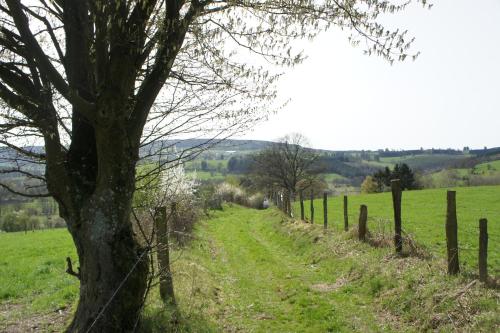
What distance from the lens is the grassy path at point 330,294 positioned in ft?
24.8

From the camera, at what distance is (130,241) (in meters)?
5.57

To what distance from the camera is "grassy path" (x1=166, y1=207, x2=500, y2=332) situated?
7566 millimetres

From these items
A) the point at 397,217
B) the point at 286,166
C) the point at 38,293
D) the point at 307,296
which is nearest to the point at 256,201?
the point at 286,166

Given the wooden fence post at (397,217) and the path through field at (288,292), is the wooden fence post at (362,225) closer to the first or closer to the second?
the path through field at (288,292)

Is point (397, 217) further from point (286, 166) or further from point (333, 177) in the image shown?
point (333, 177)

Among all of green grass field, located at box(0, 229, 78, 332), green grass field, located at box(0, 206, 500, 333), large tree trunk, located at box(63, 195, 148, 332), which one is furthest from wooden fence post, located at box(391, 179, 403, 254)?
green grass field, located at box(0, 229, 78, 332)

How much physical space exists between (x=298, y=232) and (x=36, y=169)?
14.6m

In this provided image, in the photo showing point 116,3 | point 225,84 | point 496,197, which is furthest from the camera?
point 496,197

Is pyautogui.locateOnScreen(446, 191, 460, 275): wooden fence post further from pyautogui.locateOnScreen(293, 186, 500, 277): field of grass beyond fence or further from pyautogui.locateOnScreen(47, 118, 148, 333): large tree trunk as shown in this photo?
pyautogui.locateOnScreen(47, 118, 148, 333): large tree trunk

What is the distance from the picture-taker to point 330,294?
10.2 metres

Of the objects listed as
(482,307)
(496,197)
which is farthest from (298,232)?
(496,197)

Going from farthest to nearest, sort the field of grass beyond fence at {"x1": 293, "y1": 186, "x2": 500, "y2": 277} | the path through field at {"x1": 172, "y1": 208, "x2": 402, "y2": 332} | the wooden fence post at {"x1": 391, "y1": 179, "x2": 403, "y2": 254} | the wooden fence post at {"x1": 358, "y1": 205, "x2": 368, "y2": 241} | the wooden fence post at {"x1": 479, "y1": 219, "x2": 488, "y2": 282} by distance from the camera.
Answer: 1. the field of grass beyond fence at {"x1": 293, "y1": 186, "x2": 500, "y2": 277}
2. the wooden fence post at {"x1": 358, "y1": 205, "x2": 368, "y2": 241}
3. the wooden fence post at {"x1": 391, "y1": 179, "x2": 403, "y2": 254}
4. the path through field at {"x1": 172, "y1": 208, "x2": 402, "y2": 332}
5. the wooden fence post at {"x1": 479, "y1": 219, "x2": 488, "y2": 282}

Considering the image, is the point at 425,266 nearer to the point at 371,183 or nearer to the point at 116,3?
the point at 116,3

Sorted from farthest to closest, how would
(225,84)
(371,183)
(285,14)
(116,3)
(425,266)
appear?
(371,183)
(425,266)
(225,84)
(285,14)
(116,3)
